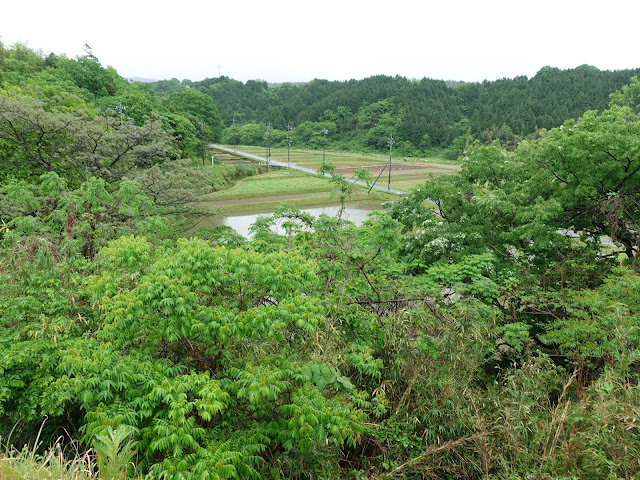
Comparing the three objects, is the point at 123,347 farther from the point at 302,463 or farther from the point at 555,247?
the point at 555,247

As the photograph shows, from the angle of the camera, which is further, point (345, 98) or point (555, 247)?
point (345, 98)

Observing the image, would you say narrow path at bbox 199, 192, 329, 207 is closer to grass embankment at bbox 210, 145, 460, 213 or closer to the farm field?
grass embankment at bbox 210, 145, 460, 213

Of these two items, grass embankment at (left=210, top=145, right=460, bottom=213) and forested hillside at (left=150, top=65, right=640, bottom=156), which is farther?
forested hillside at (left=150, top=65, right=640, bottom=156)

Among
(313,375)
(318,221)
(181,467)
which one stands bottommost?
(181,467)

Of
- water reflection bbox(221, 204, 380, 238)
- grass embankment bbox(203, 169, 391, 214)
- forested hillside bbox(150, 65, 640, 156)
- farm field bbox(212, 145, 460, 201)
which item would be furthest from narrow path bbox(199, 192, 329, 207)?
forested hillside bbox(150, 65, 640, 156)

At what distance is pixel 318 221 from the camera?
303 inches

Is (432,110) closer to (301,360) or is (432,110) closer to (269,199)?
(269,199)

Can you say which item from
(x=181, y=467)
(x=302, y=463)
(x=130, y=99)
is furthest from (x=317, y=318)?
(x=130, y=99)

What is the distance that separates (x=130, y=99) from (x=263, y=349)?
3683 cm

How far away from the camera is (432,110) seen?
7694 cm

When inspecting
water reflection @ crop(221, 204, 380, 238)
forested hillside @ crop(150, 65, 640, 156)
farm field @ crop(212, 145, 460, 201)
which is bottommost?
water reflection @ crop(221, 204, 380, 238)

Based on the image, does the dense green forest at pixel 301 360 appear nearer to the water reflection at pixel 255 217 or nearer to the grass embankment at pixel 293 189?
the grass embankment at pixel 293 189

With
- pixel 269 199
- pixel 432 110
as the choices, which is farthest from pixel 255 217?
pixel 432 110

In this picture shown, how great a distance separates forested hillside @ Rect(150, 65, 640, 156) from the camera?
68.6m
